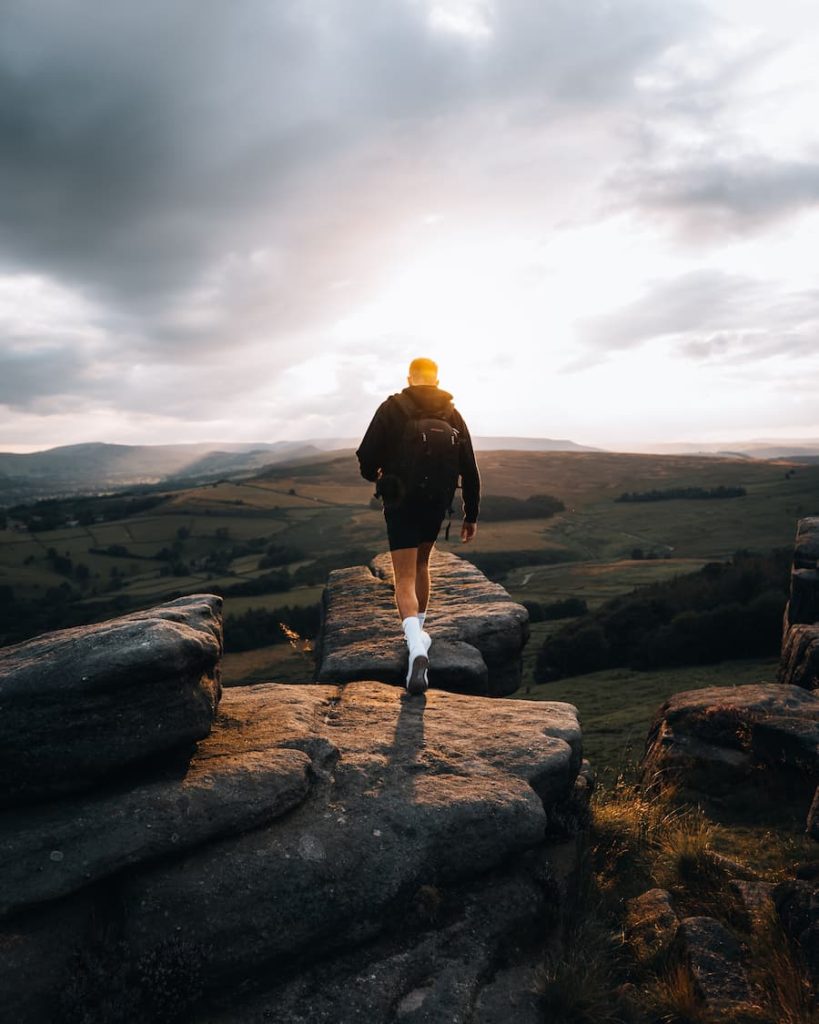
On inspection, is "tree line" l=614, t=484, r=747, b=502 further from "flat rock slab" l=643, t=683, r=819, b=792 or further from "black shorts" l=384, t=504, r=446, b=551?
"black shorts" l=384, t=504, r=446, b=551

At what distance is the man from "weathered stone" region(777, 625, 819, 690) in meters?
7.34

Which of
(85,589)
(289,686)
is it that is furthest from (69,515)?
(289,686)

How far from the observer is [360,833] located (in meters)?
5.50

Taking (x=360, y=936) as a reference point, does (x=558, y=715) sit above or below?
above

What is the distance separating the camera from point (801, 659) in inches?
461

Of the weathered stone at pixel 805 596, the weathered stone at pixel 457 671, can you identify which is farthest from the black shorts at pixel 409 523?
the weathered stone at pixel 805 596

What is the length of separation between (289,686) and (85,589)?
3366 inches

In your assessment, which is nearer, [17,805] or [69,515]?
[17,805]

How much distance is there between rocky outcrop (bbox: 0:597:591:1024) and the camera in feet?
14.8

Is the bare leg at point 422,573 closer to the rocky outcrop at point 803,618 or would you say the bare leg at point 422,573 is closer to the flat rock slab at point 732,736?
the flat rock slab at point 732,736

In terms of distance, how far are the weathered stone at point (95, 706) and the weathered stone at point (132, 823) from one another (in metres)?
0.29

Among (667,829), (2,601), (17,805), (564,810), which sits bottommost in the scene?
(2,601)

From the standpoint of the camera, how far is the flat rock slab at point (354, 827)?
4820mm

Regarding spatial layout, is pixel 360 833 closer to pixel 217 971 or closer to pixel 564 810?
pixel 217 971
